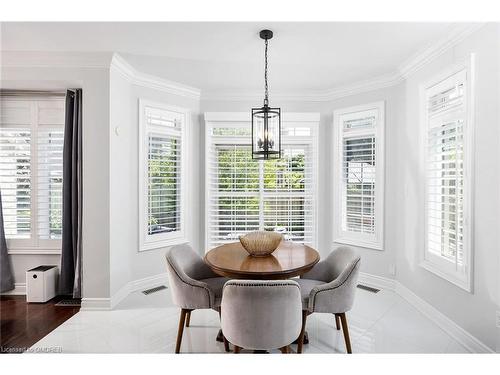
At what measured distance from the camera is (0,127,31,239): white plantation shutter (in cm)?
342

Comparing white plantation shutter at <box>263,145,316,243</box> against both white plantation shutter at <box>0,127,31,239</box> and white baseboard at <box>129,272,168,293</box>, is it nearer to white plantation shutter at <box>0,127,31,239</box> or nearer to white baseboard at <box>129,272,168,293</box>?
white baseboard at <box>129,272,168,293</box>

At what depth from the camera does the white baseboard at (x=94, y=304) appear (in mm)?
3059

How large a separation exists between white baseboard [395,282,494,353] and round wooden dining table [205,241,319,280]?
1350 mm

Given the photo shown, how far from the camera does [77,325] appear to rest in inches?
108

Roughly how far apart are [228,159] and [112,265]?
6.49 feet

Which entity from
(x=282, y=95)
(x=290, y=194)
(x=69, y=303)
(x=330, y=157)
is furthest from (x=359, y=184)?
(x=69, y=303)

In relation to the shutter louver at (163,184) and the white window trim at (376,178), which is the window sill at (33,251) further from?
the white window trim at (376,178)

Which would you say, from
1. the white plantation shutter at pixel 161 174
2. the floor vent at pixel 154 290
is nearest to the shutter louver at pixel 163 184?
the white plantation shutter at pixel 161 174

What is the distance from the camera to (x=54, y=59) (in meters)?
3.03

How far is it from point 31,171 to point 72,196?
2.25 ft

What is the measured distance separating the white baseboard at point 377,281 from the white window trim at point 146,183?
2.45 meters

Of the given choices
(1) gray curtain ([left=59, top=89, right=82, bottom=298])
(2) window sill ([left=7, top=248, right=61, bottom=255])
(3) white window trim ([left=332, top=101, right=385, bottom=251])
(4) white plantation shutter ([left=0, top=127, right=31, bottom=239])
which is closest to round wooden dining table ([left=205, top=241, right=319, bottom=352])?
(3) white window trim ([left=332, top=101, right=385, bottom=251])

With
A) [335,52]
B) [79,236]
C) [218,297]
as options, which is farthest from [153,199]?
[335,52]

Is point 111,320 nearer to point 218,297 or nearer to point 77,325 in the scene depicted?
point 77,325
